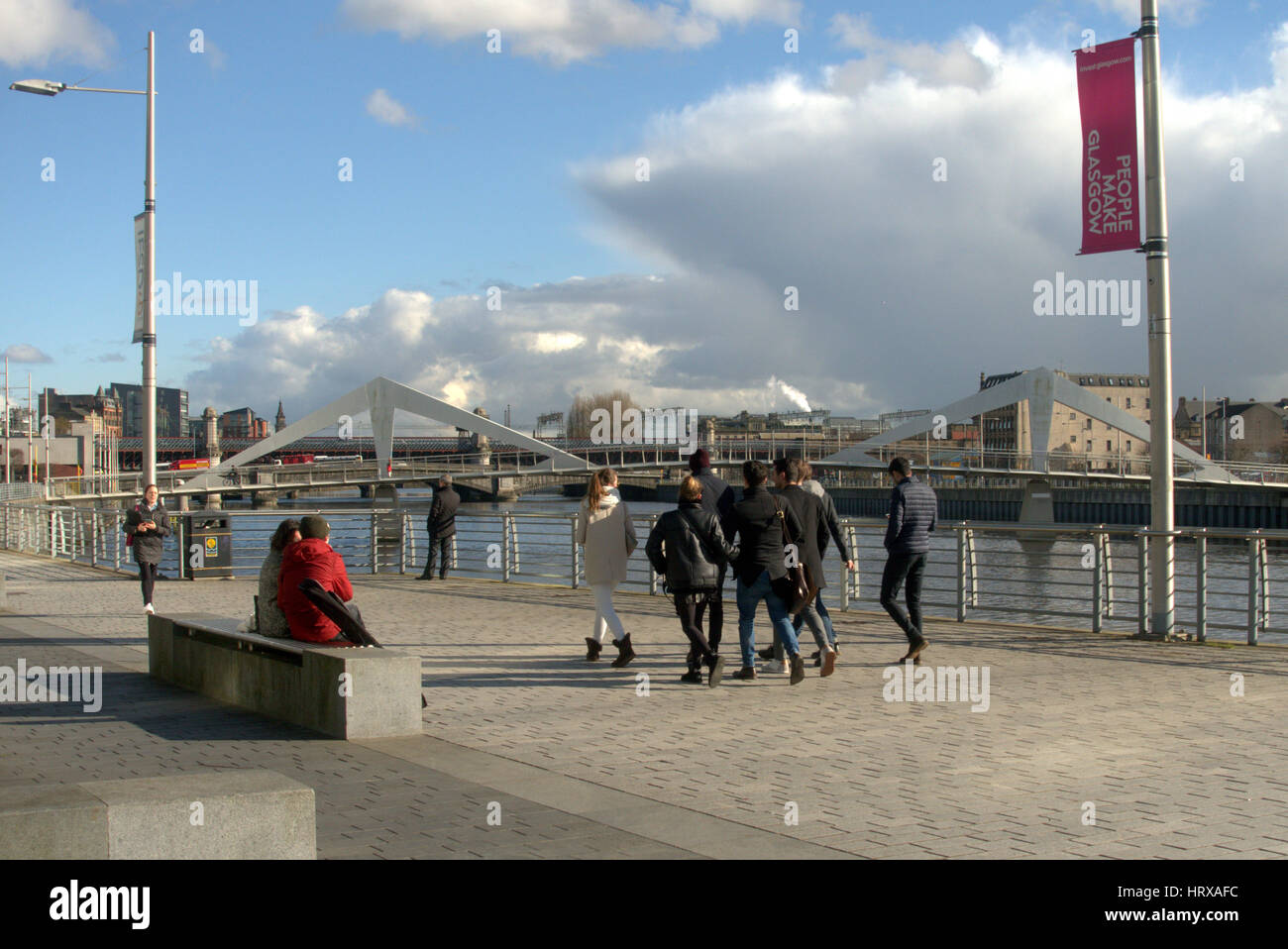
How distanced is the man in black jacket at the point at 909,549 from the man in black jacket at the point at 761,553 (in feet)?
4.24

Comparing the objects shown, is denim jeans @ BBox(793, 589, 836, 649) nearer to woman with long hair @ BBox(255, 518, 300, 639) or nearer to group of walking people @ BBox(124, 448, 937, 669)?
group of walking people @ BBox(124, 448, 937, 669)

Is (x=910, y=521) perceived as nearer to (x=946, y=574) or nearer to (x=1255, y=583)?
(x=1255, y=583)

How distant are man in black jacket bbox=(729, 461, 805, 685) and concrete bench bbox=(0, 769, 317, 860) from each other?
526 cm

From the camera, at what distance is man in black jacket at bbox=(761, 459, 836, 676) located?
9.73 meters

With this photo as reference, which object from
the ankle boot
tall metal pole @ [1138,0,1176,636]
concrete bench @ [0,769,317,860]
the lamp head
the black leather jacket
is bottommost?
the ankle boot

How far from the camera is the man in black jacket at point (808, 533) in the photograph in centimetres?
973

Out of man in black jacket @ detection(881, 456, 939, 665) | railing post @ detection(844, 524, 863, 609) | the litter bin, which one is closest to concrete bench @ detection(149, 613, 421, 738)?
man in black jacket @ detection(881, 456, 939, 665)

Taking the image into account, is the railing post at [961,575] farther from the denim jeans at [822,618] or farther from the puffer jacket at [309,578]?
the puffer jacket at [309,578]

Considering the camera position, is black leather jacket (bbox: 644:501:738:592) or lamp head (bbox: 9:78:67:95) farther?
lamp head (bbox: 9:78:67:95)

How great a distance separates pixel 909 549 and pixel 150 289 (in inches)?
534

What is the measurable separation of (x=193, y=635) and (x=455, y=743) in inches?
127

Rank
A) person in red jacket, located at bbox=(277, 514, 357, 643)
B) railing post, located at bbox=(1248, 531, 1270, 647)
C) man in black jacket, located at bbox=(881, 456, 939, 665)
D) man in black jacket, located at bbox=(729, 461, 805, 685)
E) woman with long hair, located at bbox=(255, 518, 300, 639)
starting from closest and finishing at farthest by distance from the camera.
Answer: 1. person in red jacket, located at bbox=(277, 514, 357, 643)
2. woman with long hair, located at bbox=(255, 518, 300, 639)
3. man in black jacket, located at bbox=(729, 461, 805, 685)
4. man in black jacket, located at bbox=(881, 456, 939, 665)
5. railing post, located at bbox=(1248, 531, 1270, 647)

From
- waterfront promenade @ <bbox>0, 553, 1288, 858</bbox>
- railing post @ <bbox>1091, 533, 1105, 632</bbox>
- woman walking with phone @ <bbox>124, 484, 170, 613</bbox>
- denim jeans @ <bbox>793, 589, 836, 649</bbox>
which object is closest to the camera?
waterfront promenade @ <bbox>0, 553, 1288, 858</bbox>

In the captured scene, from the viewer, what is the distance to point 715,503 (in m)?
10.5
